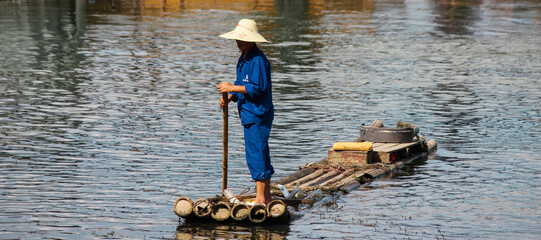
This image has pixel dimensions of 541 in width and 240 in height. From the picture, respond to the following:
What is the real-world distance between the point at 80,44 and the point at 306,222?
2386 centimetres

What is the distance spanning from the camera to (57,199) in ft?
34.4

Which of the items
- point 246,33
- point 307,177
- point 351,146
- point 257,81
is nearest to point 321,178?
point 307,177

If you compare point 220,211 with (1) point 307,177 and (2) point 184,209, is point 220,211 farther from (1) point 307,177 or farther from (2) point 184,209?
(1) point 307,177

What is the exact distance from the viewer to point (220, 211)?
927cm

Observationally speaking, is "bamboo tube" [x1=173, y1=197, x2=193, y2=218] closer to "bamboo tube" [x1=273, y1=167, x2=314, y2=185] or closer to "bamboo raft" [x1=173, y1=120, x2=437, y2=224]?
"bamboo raft" [x1=173, y1=120, x2=437, y2=224]

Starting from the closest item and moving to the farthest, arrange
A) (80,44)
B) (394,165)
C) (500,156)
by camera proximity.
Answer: (394,165), (500,156), (80,44)

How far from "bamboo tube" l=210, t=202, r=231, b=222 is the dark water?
11 cm

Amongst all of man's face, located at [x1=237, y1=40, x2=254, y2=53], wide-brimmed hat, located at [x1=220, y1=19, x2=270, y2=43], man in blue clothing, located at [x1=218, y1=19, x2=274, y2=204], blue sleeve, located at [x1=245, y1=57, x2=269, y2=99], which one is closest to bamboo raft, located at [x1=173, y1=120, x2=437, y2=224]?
man in blue clothing, located at [x1=218, y1=19, x2=274, y2=204]

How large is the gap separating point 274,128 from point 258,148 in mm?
6934

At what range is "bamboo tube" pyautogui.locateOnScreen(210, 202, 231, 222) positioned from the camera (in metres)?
9.23

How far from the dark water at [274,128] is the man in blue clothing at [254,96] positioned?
2.29 feet

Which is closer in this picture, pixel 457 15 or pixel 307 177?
pixel 307 177

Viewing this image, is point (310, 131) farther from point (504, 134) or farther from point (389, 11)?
point (389, 11)

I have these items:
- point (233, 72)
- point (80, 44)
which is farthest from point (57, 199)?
point (80, 44)
